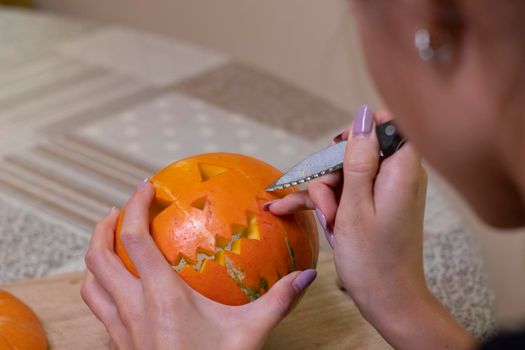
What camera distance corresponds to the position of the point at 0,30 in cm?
211

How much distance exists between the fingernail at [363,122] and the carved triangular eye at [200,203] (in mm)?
198

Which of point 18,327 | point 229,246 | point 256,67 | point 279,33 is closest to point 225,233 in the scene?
point 229,246

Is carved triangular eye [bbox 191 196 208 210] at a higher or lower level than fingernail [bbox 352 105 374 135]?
lower

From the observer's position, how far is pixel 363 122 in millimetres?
922

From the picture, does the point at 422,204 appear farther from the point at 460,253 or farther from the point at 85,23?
the point at 85,23

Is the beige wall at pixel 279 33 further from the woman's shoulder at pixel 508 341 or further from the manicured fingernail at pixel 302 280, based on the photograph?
the woman's shoulder at pixel 508 341

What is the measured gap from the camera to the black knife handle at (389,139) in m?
0.91

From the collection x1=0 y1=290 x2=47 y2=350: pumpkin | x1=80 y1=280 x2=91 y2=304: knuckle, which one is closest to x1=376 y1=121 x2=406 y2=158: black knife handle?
x1=80 y1=280 x2=91 y2=304: knuckle

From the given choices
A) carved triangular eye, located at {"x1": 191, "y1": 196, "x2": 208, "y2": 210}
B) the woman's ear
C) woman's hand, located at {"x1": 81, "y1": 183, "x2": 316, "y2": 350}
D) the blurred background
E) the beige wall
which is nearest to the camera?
the woman's ear

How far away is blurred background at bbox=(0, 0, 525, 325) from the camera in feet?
5.32

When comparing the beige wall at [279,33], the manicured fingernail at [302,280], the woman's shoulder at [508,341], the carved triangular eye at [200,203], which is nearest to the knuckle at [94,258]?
the carved triangular eye at [200,203]

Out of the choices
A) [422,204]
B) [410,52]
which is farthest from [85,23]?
[410,52]

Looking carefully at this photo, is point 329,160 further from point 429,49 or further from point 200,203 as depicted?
point 429,49

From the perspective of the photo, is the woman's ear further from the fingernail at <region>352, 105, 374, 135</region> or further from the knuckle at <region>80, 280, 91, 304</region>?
the knuckle at <region>80, 280, 91, 304</region>
